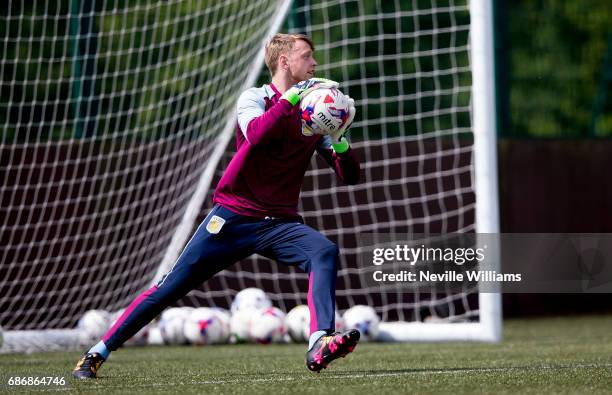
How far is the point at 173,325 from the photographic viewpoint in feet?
27.9

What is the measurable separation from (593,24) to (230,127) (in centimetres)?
462

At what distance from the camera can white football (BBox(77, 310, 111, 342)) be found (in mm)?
8336

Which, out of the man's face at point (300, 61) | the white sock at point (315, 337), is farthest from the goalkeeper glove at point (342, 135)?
Result: the white sock at point (315, 337)

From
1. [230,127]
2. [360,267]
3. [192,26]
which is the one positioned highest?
[192,26]

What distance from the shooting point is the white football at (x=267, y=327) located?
329 inches

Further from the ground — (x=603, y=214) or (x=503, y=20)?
(x=503, y=20)

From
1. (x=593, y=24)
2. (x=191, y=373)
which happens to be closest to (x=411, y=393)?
(x=191, y=373)

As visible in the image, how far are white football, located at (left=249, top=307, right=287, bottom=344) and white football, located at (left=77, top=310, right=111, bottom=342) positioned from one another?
1.08 meters

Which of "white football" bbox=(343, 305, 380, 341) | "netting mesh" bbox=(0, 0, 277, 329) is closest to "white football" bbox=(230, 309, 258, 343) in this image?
"white football" bbox=(343, 305, 380, 341)

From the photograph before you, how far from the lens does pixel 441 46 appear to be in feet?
39.0

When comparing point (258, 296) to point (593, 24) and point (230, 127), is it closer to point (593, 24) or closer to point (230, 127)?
point (230, 127)

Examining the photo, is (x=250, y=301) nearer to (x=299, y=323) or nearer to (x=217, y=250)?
(x=299, y=323)

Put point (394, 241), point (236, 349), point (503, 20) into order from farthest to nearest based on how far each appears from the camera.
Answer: point (503, 20) < point (394, 241) < point (236, 349)

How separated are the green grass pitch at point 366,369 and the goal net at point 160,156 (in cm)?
114
